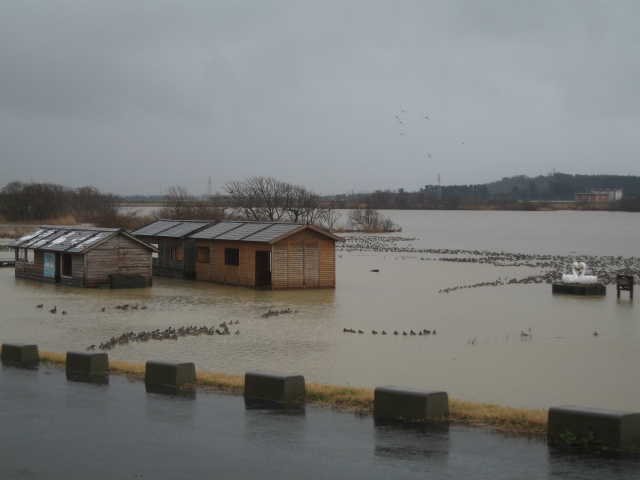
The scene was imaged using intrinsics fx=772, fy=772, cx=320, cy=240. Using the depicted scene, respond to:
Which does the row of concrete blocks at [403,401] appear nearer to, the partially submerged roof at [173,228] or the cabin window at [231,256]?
the cabin window at [231,256]

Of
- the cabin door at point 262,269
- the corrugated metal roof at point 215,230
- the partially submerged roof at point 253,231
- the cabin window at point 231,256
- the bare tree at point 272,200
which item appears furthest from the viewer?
the bare tree at point 272,200

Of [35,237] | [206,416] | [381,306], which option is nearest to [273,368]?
[206,416]

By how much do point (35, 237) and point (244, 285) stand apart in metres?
11.7

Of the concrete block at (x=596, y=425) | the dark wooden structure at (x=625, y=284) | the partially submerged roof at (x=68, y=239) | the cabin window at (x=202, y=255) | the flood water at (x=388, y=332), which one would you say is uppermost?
the partially submerged roof at (x=68, y=239)

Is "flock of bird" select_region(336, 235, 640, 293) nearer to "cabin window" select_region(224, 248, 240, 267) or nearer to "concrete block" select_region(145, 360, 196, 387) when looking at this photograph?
"cabin window" select_region(224, 248, 240, 267)

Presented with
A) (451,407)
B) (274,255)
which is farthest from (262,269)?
(451,407)

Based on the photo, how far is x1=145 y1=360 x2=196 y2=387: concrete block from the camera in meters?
12.3

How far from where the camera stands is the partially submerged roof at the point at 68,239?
3303cm

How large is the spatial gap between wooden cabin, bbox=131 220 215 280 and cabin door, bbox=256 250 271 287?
11.1 feet

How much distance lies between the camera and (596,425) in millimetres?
8891

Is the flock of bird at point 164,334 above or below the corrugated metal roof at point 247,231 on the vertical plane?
below

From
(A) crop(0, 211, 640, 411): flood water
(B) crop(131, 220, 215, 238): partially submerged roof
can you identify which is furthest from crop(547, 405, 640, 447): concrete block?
(B) crop(131, 220, 215, 238): partially submerged roof

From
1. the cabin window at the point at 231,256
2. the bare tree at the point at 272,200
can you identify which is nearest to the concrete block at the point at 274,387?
the cabin window at the point at 231,256

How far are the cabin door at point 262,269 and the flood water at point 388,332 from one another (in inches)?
84.3
